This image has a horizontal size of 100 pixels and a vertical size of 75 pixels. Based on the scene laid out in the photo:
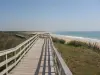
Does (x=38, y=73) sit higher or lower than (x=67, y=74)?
lower

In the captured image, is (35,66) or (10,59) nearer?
(10,59)

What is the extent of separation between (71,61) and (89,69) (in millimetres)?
2474

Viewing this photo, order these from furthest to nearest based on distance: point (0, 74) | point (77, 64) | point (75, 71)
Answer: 1. point (77, 64)
2. point (75, 71)
3. point (0, 74)

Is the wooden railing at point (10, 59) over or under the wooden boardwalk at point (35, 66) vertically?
over

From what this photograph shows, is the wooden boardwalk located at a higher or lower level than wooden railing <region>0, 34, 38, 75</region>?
lower

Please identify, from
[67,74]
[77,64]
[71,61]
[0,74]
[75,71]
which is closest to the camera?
[67,74]

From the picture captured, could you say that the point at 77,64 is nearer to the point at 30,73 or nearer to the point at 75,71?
the point at 75,71

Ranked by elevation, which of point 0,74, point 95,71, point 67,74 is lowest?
point 95,71

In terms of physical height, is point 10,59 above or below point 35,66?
above

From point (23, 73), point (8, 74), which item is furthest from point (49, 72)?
point (8, 74)

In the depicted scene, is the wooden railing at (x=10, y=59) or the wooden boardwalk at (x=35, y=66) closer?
the wooden railing at (x=10, y=59)

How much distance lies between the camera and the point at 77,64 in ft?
47.3

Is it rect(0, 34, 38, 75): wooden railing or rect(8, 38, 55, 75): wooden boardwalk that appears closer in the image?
rect(0, 34, 38, 75): wooden railing

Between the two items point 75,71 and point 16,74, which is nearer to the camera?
point 16,74
